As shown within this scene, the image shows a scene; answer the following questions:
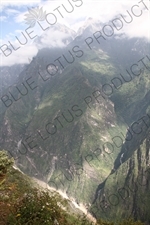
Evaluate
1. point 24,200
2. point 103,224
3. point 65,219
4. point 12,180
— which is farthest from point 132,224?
point 12,180

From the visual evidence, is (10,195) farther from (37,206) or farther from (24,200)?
(37,206)

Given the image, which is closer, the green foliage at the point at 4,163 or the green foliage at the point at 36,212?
the green foliage at the point at 36,212

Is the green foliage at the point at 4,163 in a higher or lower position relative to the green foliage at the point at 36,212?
higher

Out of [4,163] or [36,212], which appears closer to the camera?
[36,212]

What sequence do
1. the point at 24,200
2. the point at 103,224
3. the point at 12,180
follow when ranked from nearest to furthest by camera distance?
the point at 24,200 < the point at 103,224 < the point at 12,180

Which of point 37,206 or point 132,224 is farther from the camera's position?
point 132,224

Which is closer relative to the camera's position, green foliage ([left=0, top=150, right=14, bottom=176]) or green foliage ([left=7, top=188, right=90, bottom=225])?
green foliage ([left=7, top=188, right=90, bottom=225])

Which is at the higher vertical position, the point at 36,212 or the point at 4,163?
the point at 4,163

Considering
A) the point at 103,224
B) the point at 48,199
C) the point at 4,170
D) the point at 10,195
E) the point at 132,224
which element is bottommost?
→ the point at 132,224

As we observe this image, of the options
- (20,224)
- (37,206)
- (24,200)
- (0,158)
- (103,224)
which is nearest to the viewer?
(20,224)

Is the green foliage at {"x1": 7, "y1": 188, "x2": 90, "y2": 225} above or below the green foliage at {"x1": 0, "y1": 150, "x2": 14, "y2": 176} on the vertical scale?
below

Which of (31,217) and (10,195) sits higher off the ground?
(10,195)
